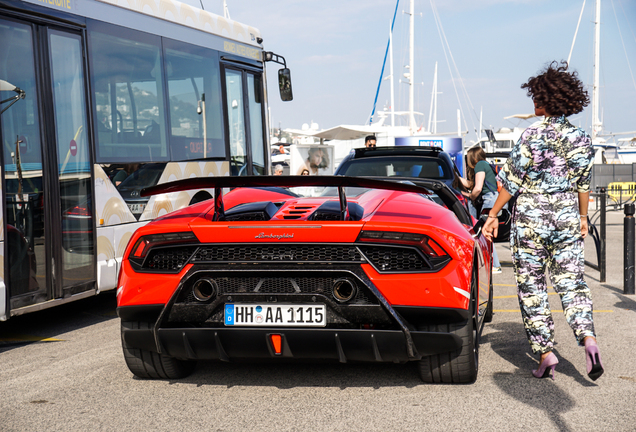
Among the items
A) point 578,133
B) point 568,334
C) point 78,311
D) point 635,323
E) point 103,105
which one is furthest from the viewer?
point 78,311

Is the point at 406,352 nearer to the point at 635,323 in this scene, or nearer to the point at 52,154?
the point at 635,323

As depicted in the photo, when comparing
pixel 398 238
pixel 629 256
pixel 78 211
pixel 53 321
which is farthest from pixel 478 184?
pixel 398 238

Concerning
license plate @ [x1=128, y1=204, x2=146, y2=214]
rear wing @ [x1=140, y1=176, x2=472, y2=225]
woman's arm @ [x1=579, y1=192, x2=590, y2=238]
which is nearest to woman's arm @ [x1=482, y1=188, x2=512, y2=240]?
woman's arm @ [x1=579, y1=192, x2=590, y2=238]

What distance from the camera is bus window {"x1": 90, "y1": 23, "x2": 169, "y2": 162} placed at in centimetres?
690

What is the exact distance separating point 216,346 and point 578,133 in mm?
2500

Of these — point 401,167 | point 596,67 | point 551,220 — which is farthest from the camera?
point 596,67

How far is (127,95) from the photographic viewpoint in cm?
726

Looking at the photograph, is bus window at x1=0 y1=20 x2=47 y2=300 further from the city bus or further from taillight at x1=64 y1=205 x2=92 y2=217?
taillight at x1=64 y1=205 x2=92 y2=217

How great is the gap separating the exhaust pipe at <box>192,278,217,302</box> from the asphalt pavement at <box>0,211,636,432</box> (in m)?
0.61

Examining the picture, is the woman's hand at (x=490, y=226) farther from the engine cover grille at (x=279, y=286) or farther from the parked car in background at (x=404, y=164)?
the parked car in background at (x=404, y=164)

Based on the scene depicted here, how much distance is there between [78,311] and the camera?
293 inches

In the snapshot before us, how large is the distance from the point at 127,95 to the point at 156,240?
3817 mm

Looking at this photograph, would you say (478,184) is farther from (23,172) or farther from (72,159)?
(23,172)

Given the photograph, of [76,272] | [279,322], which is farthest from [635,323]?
[76,272]
